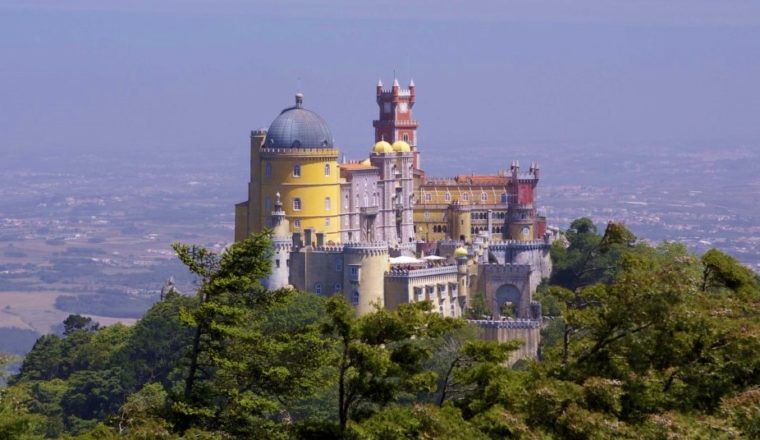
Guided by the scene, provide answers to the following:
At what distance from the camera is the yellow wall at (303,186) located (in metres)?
96.8

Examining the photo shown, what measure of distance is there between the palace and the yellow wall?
0.16ft

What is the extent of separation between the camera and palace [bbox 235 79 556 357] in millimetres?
92312

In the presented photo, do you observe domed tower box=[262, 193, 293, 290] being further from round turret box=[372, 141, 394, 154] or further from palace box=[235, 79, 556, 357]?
round turret box=[372, 141, 394, 154]

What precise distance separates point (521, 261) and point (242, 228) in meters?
14.2

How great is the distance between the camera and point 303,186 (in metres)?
97.0

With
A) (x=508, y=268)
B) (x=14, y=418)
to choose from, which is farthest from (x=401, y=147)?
(x=14, y=418)

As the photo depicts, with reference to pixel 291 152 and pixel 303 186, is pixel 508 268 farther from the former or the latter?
pixel 291 152

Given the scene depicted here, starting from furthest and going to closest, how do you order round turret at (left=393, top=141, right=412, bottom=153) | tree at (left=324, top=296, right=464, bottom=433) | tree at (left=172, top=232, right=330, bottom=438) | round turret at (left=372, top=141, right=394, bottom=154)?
round turret at (left=393, top=141, right=412, bottom=153), round turret at (left=372, top=141, right=394, bottom=154), tree at (left=172, top=232, right=330, bottom=438), tree at (left=324, top=296, right=464, bottom=433)

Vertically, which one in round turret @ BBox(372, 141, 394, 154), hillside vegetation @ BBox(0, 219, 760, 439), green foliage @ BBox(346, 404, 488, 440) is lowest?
green foliage @ BBox(346, 404, 488, 440)

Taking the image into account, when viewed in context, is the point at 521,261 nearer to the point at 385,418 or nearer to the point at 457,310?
the point at 457,310

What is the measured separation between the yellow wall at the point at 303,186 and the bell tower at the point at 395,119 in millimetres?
17098

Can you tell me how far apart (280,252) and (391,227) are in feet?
38.3

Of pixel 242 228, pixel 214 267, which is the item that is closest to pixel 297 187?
pixel 242 228

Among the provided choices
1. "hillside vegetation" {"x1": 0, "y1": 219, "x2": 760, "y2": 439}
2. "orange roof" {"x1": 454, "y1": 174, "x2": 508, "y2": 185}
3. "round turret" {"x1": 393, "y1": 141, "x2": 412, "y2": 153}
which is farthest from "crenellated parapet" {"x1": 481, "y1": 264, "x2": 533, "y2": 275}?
"hillside vegetation" {"x1": 0, "y1": 219, "x2": 760, "y2": 439}
